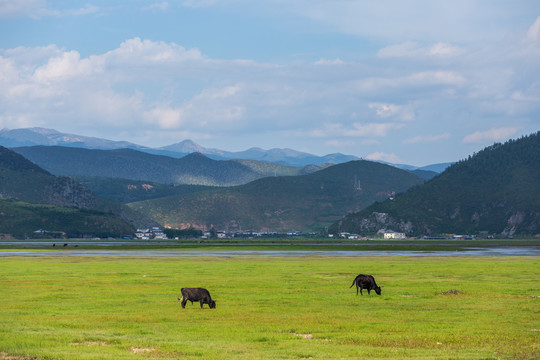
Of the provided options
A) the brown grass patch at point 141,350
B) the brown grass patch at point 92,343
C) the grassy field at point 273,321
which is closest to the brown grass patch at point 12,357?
the grassy field at point 273,321

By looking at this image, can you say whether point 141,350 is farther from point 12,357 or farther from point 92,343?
point 12,357

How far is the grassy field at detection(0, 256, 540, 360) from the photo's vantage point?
2558 cm

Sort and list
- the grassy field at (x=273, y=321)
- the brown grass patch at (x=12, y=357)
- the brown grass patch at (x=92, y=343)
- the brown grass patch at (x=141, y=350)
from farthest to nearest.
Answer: the brown grass patch at (x=92, y=343) < the grassy field at (x=273, y=321) < the brown grass patch at (x=141, y=350) < the brown grass patch at (x=12, y=357)

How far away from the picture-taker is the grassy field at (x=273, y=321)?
1007 inches

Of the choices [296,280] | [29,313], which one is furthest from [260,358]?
Result: [296,280]

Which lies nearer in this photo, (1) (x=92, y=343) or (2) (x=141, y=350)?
(2) (x=141, y=350)

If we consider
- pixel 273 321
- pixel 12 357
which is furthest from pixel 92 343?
pixel 273 321

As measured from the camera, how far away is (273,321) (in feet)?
110

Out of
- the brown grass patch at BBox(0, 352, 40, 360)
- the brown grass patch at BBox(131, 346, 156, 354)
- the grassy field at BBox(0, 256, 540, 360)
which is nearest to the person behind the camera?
the brown grass patch at BBox(0, 352, 40, 360)

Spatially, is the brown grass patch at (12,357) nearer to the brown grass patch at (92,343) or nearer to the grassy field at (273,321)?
the grassy field at (273,321)

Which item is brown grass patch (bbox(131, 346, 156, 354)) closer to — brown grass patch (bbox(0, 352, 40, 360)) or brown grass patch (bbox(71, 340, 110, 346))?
brown grass patch (bbox(71, 340, 110, 346))

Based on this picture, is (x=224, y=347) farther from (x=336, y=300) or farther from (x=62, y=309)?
(x=336, y=300)

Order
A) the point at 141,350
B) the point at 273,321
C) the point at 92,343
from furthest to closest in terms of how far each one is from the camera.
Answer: the point at 273,321 → the point at 92,343 → the point at 141,350

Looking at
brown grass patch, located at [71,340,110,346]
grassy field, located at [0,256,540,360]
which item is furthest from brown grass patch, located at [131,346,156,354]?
brown grass patch, located at [71,340,110,346]
